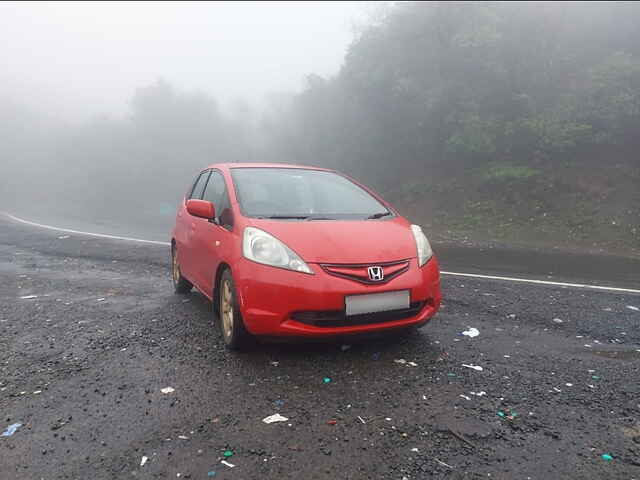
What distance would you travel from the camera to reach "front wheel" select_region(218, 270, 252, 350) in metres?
3.77

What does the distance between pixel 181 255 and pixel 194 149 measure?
41660mm

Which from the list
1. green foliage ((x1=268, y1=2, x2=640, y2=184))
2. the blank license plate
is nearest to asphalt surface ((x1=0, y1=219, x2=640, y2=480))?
the blank license plate

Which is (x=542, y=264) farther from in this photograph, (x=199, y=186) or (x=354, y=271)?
(x=354, y=271)

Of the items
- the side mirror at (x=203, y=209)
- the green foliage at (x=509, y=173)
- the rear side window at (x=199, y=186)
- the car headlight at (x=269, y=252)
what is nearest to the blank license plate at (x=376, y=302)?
the car headlight at (x=269, y=252)

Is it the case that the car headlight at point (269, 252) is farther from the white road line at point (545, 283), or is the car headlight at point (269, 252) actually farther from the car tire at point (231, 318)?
the white road line at point (545, 283)

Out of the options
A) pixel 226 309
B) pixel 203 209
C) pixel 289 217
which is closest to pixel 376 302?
pixel 289 217

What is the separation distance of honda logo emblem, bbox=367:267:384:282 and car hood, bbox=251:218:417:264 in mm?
69

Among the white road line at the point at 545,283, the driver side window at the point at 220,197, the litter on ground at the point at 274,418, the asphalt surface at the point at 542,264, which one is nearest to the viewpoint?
the litter on ground at the point at 274,418

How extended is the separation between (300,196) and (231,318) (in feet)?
4.48

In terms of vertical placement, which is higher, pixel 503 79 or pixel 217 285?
pixel 503 79

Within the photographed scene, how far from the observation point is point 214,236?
174 inches

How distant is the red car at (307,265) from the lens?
3498mm

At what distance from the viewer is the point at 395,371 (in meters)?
3.55

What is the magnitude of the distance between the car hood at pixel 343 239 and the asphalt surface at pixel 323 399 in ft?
2.68
